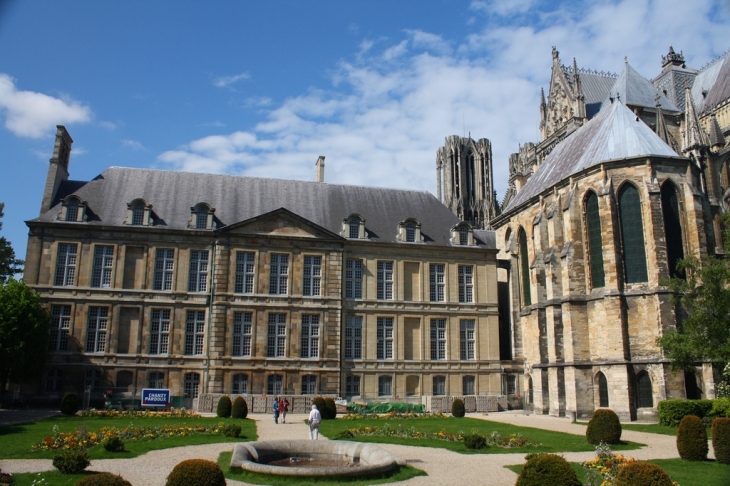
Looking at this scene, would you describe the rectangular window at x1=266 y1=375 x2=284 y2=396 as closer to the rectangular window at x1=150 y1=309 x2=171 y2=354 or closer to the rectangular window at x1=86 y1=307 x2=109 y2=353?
the rectangular window at x1=150 y1=309 x2=171 y2=354

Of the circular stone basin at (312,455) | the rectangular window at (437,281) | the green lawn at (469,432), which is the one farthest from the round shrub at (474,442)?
the rectangular window at (437,281)

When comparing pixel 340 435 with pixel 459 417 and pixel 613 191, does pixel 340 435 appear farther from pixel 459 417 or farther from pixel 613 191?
pixel 613 191

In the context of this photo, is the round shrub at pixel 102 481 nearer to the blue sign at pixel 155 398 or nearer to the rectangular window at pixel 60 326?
the blue sign at pixel 155 398

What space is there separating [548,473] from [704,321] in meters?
19.8

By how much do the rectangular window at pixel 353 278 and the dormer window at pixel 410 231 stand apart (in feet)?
11.6

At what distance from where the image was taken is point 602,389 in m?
32.4

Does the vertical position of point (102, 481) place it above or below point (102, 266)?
below

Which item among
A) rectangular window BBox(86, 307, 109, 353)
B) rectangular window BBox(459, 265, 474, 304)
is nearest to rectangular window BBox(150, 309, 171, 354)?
rectangular window BBox(86, 307, 109, 353)

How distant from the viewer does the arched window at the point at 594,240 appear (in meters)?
33.8

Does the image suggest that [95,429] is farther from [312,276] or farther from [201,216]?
[312,276]

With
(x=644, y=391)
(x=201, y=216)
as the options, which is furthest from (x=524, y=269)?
(x=201, y=216)

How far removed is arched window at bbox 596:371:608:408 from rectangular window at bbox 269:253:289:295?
18877 mm

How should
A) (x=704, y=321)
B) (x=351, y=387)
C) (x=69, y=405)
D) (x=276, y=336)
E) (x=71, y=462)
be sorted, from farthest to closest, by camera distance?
(x=351, y=387), (x=276, y=336), (x=69, y=405), (x=704, y=321), (x=71, y=462)

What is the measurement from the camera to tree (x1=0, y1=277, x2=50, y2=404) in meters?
30.6
